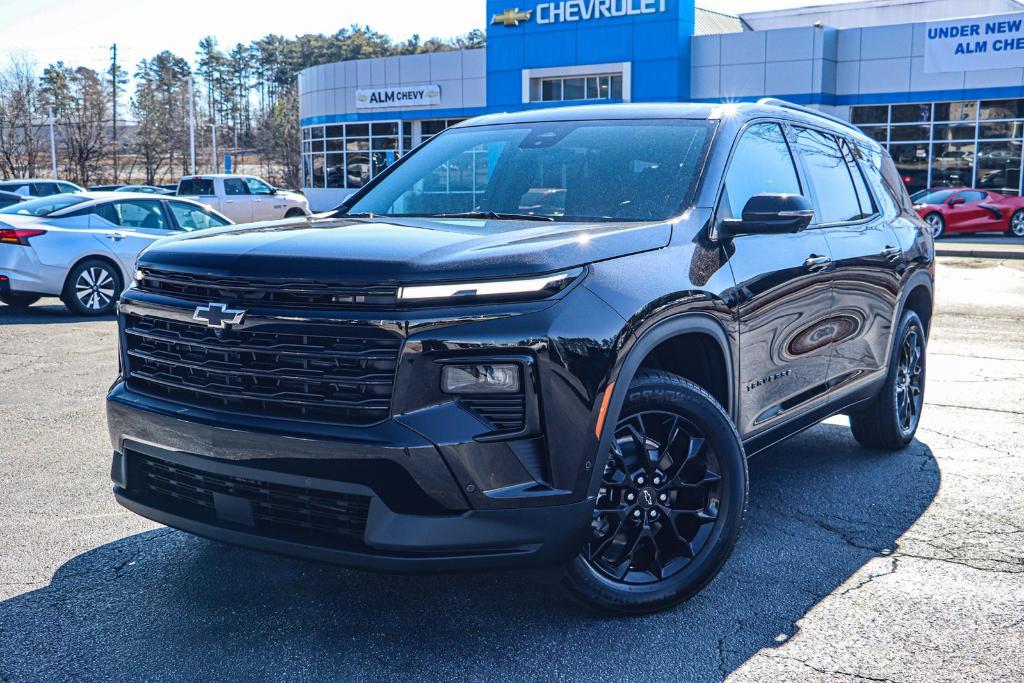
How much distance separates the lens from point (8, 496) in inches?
201

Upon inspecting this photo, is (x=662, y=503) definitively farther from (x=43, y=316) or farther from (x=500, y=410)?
(x=43, y=316)

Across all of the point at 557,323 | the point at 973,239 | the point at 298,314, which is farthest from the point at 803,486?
the point at 973,239

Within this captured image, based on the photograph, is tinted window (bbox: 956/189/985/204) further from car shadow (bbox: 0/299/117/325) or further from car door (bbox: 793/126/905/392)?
car door (bbox: 793/126/905/392)

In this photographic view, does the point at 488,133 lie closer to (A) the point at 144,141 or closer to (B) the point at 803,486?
(B) the point at 803,486

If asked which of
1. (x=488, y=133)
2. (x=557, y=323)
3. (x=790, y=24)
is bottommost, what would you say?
(x=557, y=323)

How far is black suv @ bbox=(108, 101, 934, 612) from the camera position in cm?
308

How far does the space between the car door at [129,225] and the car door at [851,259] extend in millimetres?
9569

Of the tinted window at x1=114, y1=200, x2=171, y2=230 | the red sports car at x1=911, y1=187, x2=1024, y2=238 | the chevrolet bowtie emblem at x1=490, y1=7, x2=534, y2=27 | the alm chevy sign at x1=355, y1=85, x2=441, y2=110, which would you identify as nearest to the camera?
the tinted window at x1=114, y1=200, x2=171, y2=230

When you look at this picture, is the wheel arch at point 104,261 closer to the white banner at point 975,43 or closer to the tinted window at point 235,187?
the tinted window at point 235,187

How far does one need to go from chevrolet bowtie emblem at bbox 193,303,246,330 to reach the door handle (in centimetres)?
259

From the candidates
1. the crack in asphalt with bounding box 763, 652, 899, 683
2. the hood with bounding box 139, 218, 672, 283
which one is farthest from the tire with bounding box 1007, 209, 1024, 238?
the crack in asphalt with bounding box 763, 652, 899, 683

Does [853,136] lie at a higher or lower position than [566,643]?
higher

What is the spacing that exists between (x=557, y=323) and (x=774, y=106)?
→ 2.42 meters

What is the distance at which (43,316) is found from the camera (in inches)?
506
